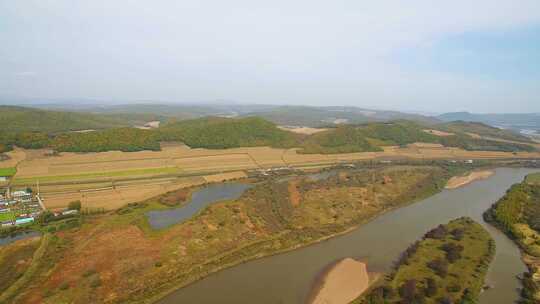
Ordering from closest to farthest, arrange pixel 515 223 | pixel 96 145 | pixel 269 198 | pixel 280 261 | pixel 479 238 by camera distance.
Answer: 1. pixel 280 261
2. pixel 479 238
3. pixel 515 223
4. pixel 269 198
5. pixel 96 145

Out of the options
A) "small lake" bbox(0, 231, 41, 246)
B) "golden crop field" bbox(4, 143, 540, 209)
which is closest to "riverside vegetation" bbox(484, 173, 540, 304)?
"golden crop field" bbox(4, 143, 540, 209)

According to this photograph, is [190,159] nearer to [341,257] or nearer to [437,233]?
[341,257]

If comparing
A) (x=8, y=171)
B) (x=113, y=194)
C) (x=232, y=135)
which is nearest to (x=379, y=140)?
(x=232, y=135)

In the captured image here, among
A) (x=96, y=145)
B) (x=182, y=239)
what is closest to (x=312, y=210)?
(x=182, y=239)

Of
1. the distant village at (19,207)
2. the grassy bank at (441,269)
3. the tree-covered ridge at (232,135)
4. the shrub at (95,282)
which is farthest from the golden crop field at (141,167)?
the grassy bank at (441,269)

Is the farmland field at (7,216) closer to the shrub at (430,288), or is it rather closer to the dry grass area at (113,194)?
the dry grass area at (113,194)

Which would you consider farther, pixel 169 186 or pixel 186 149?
pixel 186 149

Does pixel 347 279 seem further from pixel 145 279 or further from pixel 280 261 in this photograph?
pixel 145 279

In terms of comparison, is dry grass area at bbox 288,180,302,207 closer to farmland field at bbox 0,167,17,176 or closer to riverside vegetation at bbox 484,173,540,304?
riverside vegetation at bbox 484,173,540,304
